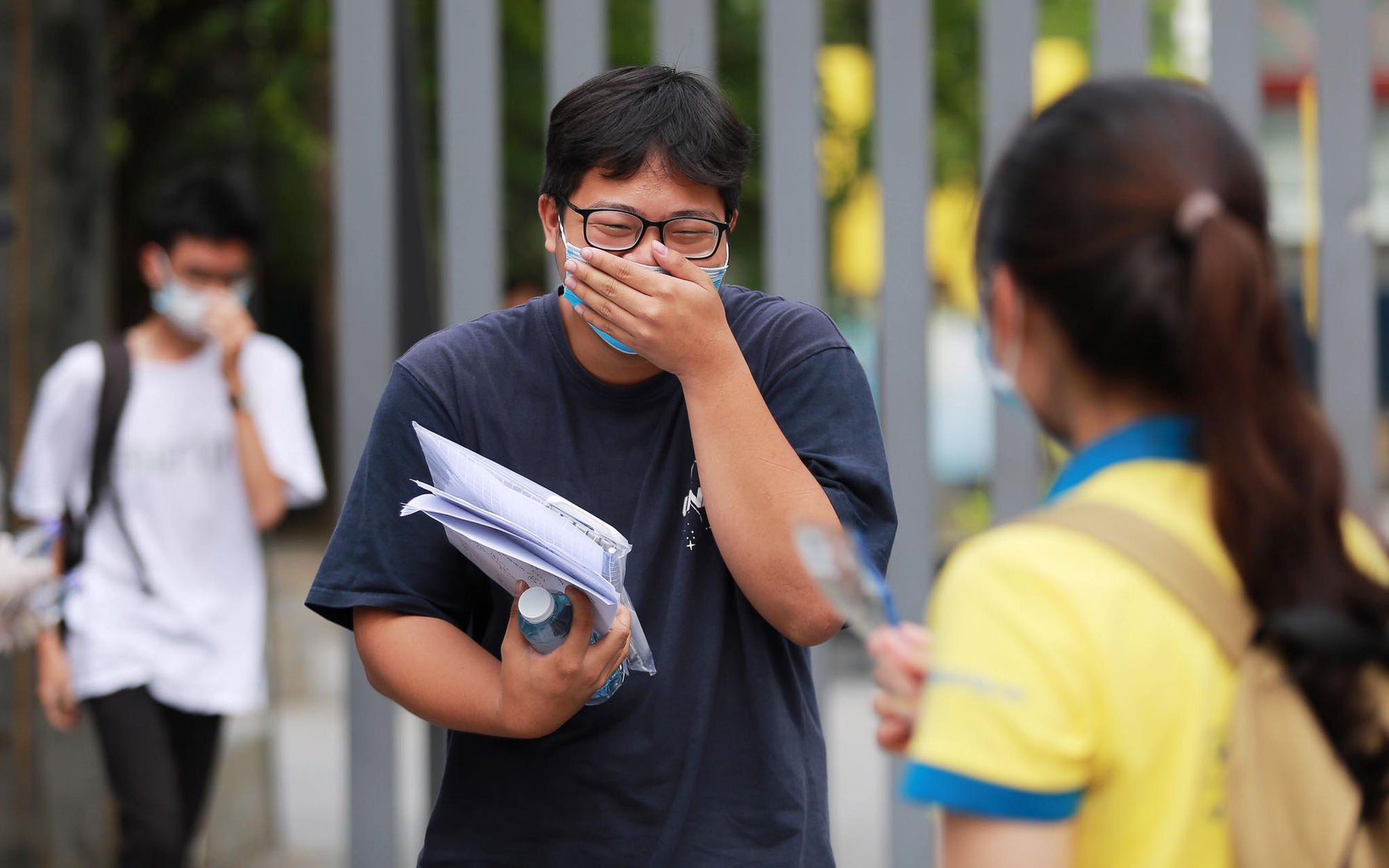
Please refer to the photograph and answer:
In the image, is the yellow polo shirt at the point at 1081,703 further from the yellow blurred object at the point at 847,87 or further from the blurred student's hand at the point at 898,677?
the yellow blurred object at the point at 847,87

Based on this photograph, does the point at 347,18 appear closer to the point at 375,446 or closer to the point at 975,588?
the point at 375,446

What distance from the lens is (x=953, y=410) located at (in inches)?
632

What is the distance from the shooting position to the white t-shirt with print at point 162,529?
3775 millimetres

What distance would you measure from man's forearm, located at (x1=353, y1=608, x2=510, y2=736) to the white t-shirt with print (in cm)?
202

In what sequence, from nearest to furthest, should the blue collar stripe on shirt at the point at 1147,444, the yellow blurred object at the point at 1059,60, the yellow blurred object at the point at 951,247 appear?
the blue collar stripe on shirt at the point at 1147,444 < the yellow blurred object at the point at 951,247 < the yellow blurred object at the point at 1059,60

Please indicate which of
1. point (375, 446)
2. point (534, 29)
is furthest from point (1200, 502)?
point (534, 29)

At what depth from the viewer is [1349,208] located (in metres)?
4.14

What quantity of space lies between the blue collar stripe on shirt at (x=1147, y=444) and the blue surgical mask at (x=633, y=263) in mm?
820

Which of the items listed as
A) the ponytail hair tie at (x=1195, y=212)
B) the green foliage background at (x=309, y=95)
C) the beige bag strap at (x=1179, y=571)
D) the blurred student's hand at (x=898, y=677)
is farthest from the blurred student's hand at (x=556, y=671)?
the green foliage background at (x=309, y=95)

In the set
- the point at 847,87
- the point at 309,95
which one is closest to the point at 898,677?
the point at 309,95

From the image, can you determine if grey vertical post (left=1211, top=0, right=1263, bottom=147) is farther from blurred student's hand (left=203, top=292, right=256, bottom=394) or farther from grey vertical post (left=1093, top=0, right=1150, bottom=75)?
blurred student's hand (left=203, top=292, right=256, bottom=394)

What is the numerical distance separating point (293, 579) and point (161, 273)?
9734mm

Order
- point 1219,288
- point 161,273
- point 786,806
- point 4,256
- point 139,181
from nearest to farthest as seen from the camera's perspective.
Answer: point 1219,288 → point 786,806 → point 161,273 → point 4,256 → point 139,181

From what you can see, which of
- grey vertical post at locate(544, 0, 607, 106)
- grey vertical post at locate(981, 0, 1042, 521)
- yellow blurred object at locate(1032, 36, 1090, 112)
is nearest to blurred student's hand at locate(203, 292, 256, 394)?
grey vertical post at locate(544, 0, 607, 106)
